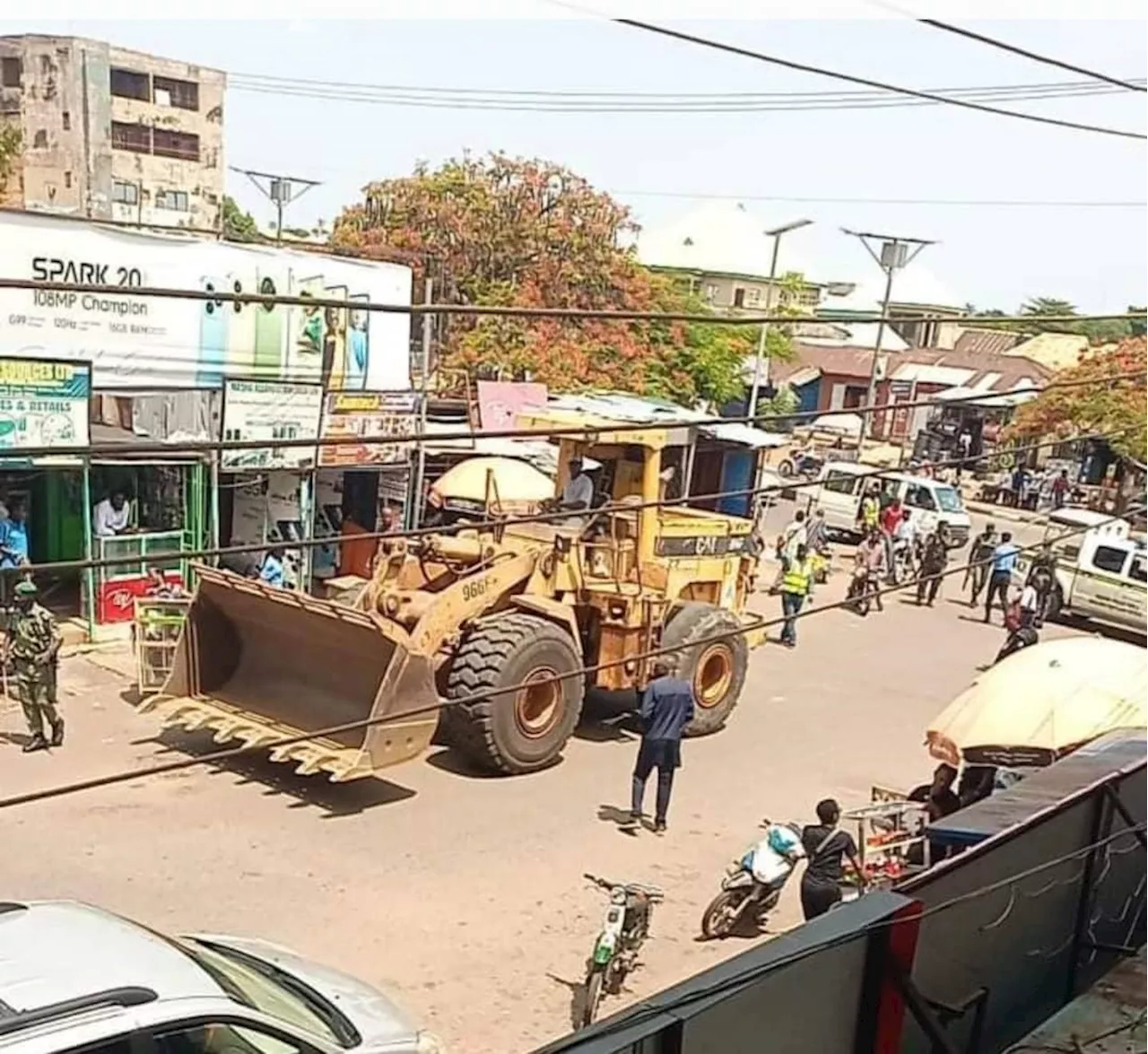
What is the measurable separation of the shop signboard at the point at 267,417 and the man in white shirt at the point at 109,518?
128 cm

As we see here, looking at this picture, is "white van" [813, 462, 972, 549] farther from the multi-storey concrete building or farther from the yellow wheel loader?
the multi-storey concrete building

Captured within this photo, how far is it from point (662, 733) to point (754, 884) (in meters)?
1.81

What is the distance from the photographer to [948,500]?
25141 mm

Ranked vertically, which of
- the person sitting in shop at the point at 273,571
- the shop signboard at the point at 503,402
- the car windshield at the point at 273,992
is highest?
the shop signboard at the point at 503,402

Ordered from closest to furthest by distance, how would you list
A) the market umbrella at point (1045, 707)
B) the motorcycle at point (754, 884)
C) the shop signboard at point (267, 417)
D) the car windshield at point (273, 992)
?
1. the car windshield at point (273, 992)
2. the motorcycle at point (754, 884)
3. the market umbrella at point (1045, 707)
4. the shop signboard at point (267, 417)

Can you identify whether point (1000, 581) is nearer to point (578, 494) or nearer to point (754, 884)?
point (578, 494)

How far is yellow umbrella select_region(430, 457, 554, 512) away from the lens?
1501cm

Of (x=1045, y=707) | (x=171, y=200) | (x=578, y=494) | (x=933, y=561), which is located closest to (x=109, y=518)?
(x=578, y=494)

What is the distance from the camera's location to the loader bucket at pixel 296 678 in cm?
984

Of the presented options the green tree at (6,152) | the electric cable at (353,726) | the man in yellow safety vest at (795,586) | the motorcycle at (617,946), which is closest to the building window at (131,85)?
the green tree at (6,152)

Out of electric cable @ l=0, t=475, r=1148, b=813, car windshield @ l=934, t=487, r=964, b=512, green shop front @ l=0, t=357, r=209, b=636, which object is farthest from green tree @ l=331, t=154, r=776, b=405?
electric cable @ l=0, t=475, r=1148, b=813

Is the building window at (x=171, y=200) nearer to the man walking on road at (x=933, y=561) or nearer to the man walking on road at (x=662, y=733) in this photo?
the man walking on road at (x=933, y=561)

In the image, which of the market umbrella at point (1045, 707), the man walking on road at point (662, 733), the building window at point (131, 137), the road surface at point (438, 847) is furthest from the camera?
the building window at point (131, 137)

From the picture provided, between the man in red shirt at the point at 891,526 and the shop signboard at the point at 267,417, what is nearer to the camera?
the shop signboard at the point at 267,417
